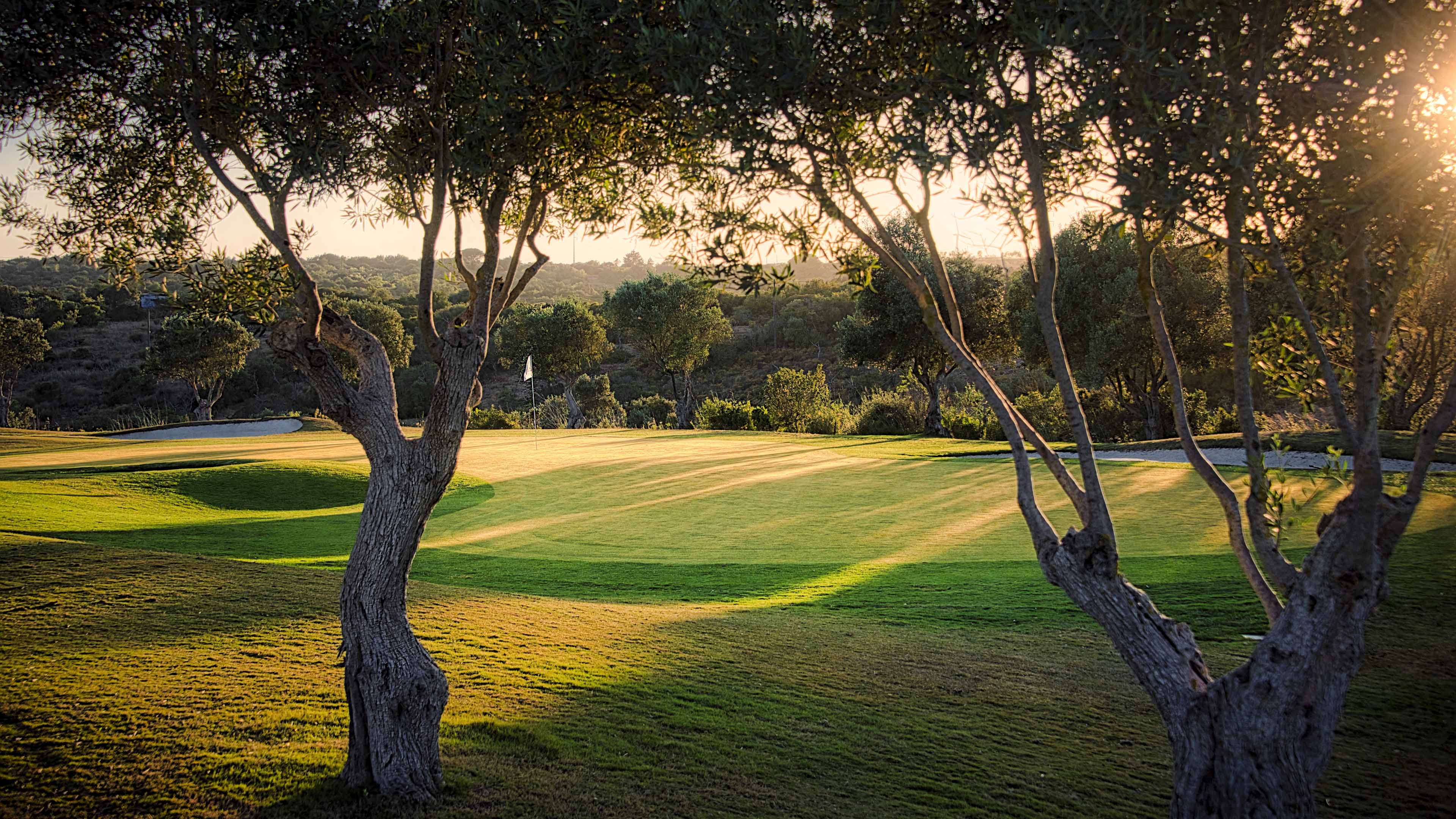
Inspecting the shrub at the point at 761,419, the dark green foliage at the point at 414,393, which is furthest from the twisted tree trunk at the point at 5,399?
the shrub at the point at 761,419

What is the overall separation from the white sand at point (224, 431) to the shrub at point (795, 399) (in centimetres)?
1984

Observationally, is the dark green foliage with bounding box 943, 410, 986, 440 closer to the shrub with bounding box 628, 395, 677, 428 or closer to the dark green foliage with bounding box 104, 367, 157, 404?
the shrub with bounding box 628, 395, 677, 428

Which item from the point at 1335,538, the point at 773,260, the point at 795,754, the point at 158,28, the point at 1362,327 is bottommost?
the point at 795,754

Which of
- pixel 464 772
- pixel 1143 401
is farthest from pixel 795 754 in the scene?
pixel 1143 401

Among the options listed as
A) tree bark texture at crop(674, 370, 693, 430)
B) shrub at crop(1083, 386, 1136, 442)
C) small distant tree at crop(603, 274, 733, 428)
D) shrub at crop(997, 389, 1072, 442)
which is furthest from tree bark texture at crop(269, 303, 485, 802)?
small distant tree at crop(603, 274, 733, 428)

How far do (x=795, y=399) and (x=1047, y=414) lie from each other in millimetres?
10119

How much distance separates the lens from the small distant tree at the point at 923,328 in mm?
30094

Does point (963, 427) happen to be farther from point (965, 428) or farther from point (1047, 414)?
point (1047, 414)

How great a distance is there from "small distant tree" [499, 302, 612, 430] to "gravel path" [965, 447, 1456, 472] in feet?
82.1

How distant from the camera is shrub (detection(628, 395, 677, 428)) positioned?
43562 mm

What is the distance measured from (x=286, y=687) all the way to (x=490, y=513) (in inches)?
344

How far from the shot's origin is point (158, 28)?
440cm

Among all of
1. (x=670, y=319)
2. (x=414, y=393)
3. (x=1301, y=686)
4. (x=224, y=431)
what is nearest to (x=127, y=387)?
(x=414, y=393)

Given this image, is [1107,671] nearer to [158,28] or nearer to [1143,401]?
[158,28]
